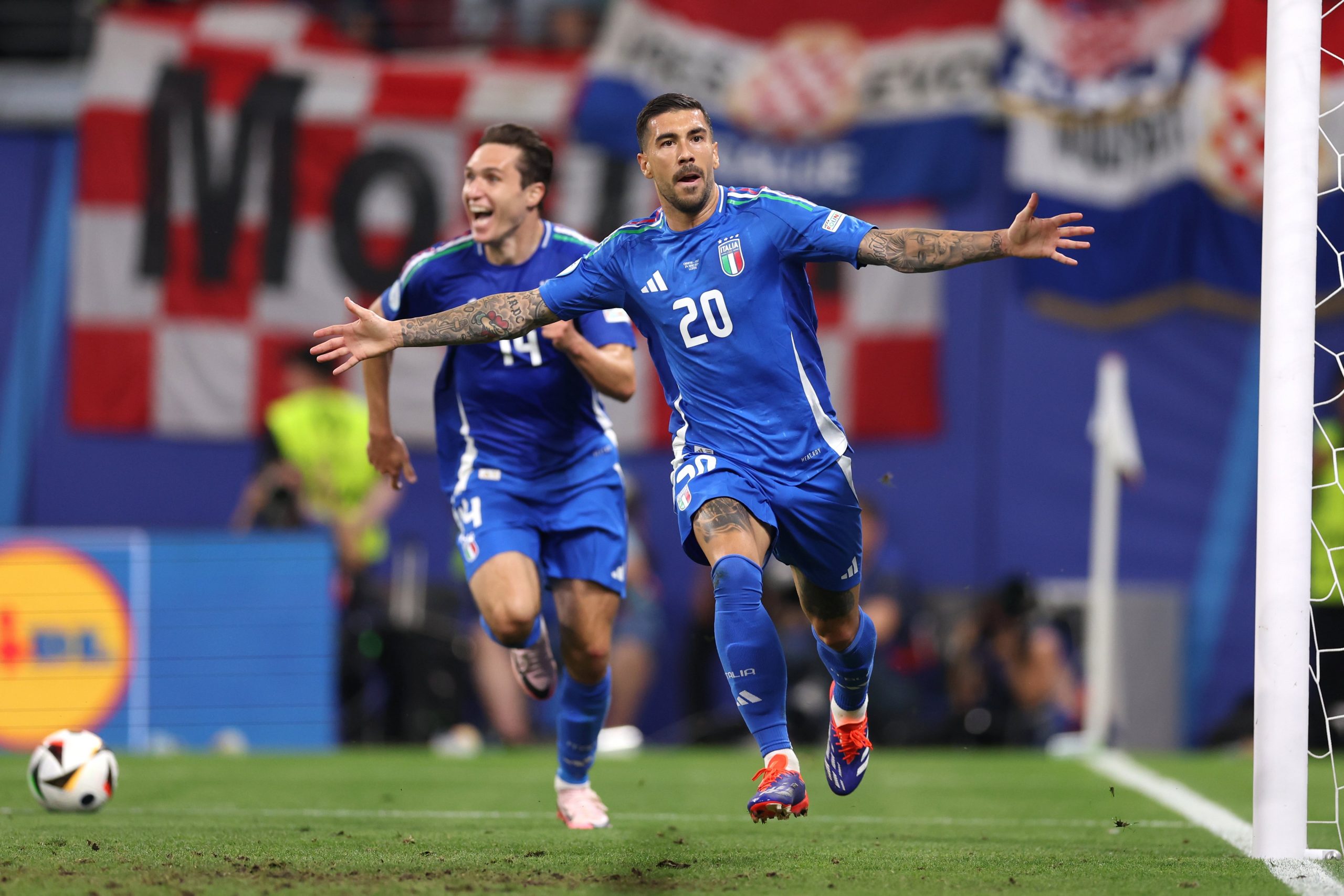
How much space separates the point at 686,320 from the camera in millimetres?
4914

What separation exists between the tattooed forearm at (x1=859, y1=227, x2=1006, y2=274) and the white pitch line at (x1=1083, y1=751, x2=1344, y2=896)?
189 cm

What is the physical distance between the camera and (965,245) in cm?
455

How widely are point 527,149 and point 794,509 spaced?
1.92 meters

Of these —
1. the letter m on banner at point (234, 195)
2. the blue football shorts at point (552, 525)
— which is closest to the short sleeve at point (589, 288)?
the blue football shorts at point (552, 525)

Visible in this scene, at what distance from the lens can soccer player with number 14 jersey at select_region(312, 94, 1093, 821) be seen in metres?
4.73

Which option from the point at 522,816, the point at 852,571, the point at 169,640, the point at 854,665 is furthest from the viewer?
the point at 169,640

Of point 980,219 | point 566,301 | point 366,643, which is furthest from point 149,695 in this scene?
point 980,219

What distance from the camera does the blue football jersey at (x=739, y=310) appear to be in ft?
16.0

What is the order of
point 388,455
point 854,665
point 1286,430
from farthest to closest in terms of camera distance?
point 388,455 → point 854,665 → point 1286,430

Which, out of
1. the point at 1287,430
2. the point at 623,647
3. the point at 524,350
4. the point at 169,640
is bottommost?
the point at 623,647

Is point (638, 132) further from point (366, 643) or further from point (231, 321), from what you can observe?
point (231, 321)

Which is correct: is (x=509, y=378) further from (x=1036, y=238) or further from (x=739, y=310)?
(x=1036, y=238)

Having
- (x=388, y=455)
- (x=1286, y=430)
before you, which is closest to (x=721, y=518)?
(x=1286, y=430)

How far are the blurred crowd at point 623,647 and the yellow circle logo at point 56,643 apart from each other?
50.0 inches
